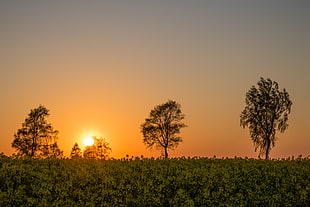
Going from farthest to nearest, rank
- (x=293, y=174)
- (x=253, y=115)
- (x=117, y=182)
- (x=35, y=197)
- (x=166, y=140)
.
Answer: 1. (x=166, y=140)
2. (x=253, y=115)
3. (x=293, y=174)
4. (x=117, y=182)
5. (x=35, y=197)

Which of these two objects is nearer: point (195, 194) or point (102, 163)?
point (195, 194)

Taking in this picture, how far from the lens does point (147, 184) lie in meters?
14.4

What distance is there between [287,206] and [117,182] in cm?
655

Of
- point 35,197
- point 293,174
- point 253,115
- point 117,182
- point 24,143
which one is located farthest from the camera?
point 24,143

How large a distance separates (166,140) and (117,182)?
39545mm

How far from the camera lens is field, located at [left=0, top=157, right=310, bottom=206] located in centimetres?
1385

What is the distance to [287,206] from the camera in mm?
14656

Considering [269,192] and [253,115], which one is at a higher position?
[253,115]

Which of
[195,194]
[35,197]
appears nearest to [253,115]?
[195,194]

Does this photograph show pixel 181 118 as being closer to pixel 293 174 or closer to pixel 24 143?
pixel 24 143

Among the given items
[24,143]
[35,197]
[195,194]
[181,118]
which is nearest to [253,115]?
[181,118]

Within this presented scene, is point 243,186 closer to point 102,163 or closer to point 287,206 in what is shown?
point 287,206

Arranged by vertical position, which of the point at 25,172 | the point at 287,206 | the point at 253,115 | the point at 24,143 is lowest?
the point at 287,206

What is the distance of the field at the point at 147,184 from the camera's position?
13.9 m
